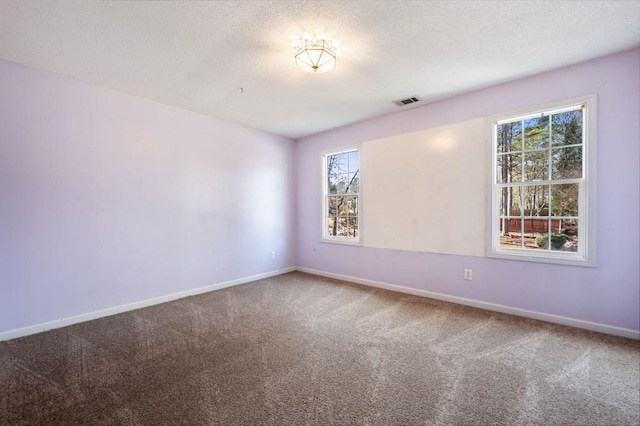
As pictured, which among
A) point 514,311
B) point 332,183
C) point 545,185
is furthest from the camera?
point 332,183

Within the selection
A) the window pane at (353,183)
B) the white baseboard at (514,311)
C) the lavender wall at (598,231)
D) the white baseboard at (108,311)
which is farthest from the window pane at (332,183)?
the white baseboard at (108,311)

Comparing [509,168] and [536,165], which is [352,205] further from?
[536,165]

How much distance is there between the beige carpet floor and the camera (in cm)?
164

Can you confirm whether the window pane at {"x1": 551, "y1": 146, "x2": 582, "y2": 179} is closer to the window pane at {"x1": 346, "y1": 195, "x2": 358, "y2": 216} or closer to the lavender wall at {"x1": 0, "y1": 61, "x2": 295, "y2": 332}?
the window pane at {"x1": 346, "y1": 195, "x2": 358, "y2": 216}

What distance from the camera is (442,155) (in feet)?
11.8

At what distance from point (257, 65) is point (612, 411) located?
3628 mm

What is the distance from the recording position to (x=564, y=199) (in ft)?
9.48

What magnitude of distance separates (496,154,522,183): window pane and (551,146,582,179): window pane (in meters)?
0.30

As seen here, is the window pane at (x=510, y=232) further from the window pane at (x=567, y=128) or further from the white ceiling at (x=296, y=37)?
the white ceiling at (x=296, y=37)

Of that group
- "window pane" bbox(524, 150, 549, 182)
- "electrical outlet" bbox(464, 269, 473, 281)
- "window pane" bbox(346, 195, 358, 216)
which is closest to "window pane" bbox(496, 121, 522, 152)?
"window pane" bbox(524, 150, 549, 182)

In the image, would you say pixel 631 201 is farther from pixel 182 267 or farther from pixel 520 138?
pixel 182 267

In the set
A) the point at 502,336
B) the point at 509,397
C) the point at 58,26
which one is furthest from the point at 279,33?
the point at 502,336

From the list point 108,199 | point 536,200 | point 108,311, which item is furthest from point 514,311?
point 108,199

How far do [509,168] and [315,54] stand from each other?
2.50 meters
